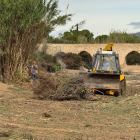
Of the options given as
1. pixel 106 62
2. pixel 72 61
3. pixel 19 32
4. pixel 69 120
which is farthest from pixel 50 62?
pixel 69 120

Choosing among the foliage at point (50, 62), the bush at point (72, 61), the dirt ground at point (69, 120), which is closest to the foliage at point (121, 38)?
the bush at point (72, 61)

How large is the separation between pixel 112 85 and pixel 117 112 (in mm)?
3407

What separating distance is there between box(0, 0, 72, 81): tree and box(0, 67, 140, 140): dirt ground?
20.3 ft

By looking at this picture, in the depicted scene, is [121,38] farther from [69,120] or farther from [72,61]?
[69,120]

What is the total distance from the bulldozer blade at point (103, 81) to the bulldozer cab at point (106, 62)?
59 centimetres

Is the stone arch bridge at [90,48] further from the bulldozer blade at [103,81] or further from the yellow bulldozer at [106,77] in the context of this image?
the bulldozer blade at [103,81]

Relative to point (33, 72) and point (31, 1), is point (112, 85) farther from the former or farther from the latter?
point (31, 1)

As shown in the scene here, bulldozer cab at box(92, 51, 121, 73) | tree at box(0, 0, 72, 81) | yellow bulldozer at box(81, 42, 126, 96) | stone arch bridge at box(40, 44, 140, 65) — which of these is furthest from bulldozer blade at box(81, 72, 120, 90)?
stone arch bridge at box(40, 44, 140, 65)

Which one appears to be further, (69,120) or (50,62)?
(50,62)

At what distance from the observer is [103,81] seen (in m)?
12.1

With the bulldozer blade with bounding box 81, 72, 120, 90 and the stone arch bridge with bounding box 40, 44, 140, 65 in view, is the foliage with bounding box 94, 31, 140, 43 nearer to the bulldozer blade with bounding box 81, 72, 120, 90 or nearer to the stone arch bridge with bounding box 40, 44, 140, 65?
the stone arch bridge with bounding box 40, 44, 140, 65

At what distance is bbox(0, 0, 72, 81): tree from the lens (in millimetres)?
15266

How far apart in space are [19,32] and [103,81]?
21.6 ft

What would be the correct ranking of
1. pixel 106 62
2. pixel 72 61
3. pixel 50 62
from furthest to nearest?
1. pixel 72 61
2. pixel 50 62
3. pixel 106 62
